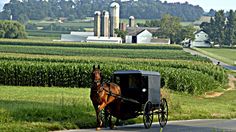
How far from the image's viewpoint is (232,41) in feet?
603

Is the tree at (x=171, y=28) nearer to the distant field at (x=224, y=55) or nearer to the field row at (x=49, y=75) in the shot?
the distant field at (x=224, y=55)

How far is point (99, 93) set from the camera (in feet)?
62.7

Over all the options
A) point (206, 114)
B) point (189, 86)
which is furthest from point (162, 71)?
point (206, 114)

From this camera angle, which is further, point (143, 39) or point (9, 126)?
point (143, 39)

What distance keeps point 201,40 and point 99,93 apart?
560ft

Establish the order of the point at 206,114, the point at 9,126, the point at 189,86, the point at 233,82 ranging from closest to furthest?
1. the point at 9,126
2. the point at 206,114
3. the point at 189,86
4. the point at 233,82

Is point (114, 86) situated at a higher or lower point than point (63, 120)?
higher

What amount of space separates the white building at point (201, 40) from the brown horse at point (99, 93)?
545 ft

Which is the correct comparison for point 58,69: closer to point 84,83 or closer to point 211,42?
point 84,83

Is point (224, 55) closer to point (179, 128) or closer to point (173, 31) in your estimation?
point (173, 31)

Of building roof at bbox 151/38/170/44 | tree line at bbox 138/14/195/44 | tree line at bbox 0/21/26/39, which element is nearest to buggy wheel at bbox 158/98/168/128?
building roof at bbox 151/38/170/44

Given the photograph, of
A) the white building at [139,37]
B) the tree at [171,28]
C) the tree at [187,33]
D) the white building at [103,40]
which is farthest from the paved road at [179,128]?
the tree at [171,28]

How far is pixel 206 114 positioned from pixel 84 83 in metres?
19.9

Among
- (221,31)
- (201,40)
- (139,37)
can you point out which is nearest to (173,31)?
(201,40)
